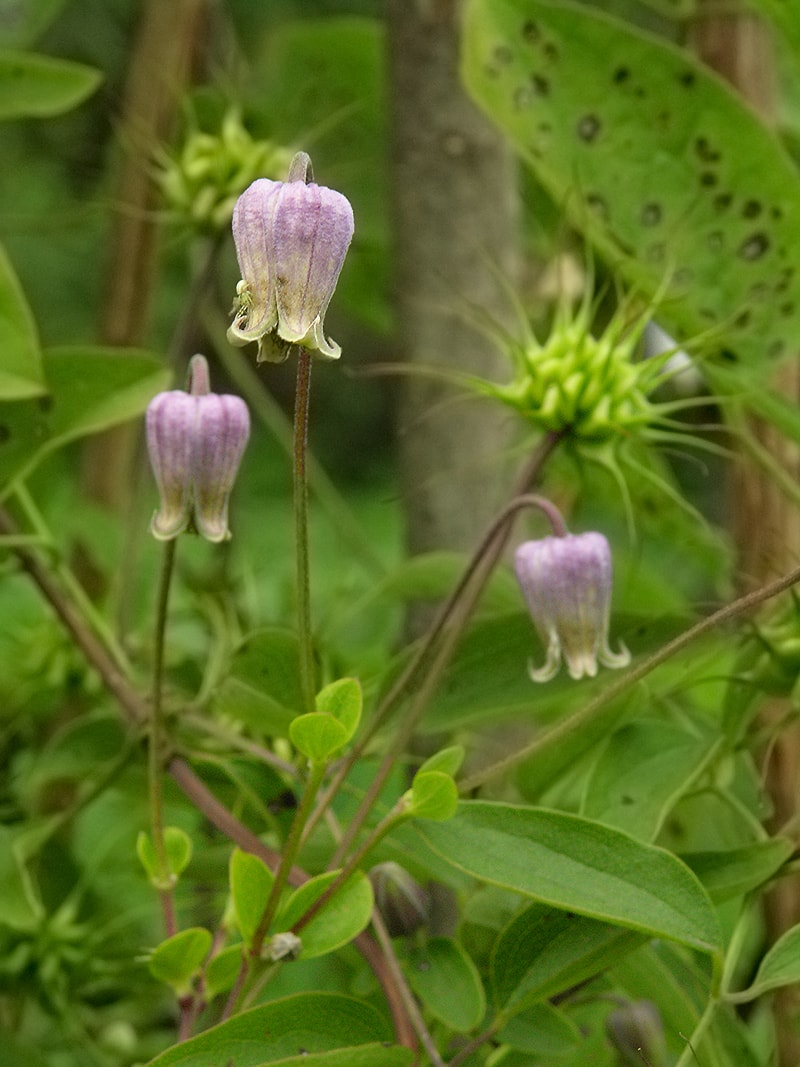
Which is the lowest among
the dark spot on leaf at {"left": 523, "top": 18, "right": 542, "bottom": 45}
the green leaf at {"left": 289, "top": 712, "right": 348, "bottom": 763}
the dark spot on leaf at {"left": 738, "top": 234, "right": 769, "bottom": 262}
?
the green leaf at {"left": 289, "top": 712, "right": 348, "bottom": 763}

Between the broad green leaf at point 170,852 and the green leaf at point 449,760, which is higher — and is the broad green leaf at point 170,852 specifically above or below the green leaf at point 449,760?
below

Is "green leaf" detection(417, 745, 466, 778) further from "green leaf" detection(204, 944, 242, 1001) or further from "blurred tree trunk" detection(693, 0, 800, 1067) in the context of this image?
"blurred tree trunk" detection(693, 0, 800, 1067)

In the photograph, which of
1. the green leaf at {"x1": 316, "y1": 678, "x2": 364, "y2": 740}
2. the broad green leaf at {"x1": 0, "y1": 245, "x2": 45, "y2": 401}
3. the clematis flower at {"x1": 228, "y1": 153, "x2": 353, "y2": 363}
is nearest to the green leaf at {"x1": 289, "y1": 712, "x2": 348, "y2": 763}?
the green leaf at {"x1": 316, "y1": 678, "x2": 364, "y2": 740}

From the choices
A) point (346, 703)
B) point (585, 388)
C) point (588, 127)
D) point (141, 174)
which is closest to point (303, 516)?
point (346, 703)

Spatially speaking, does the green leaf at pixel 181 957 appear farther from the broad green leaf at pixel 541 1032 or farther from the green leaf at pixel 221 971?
the broad green leaf at pixel 541 1032

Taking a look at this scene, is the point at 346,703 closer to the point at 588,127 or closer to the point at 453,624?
the point at 453,624

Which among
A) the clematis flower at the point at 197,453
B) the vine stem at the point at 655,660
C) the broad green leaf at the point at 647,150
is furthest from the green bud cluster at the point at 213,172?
the vine stem at the point at 655,660
